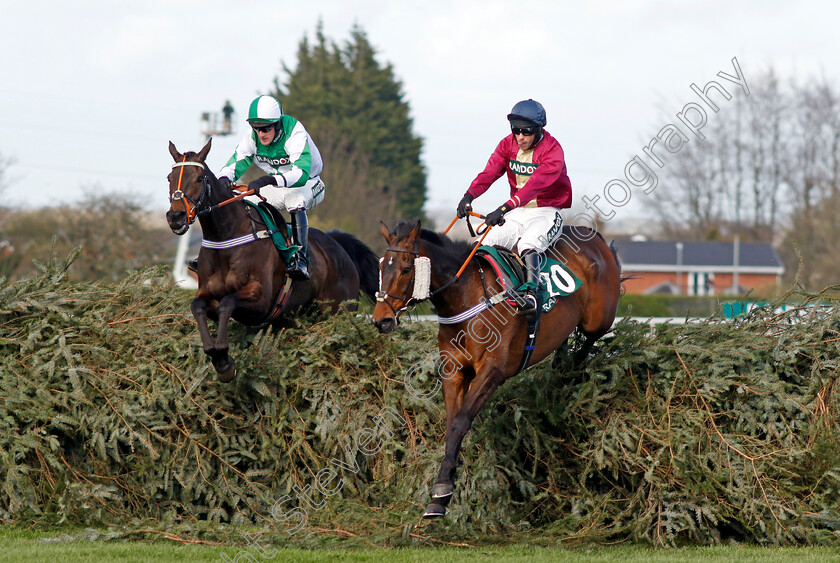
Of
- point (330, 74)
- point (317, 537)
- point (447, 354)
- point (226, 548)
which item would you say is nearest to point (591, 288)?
point (447, 354)

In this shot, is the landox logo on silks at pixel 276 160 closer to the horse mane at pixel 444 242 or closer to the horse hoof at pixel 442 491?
the horse mane at pixel 444 242

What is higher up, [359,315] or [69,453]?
[359,315]

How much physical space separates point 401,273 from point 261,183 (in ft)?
7.30

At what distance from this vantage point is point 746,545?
5.84 metres

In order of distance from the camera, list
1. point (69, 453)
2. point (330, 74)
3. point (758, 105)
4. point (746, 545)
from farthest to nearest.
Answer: point (330, 74) < point (758, 105) < point (69, 453) < point (746, 545)

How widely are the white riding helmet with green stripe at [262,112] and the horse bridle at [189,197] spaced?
2.45 ft

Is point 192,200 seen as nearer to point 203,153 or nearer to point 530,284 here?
point 203,153

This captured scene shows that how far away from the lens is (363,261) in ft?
29.5

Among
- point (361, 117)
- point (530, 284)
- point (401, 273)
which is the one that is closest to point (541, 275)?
point (530, 284)

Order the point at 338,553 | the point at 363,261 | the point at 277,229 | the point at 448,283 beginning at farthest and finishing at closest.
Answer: the point at 363,261 → the point at 277,229 → the point at 448,283 → the point at 338,553

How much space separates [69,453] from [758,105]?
128 ft

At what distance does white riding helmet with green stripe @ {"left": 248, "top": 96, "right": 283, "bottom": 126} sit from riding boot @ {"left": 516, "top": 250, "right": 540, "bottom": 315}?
2.46 metres

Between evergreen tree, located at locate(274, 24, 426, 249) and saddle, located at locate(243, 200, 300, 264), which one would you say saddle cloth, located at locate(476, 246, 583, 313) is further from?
evergreen tree, located at locate(274, 24, 426, 249)

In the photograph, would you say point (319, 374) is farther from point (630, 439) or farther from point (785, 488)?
point (785, 488)
